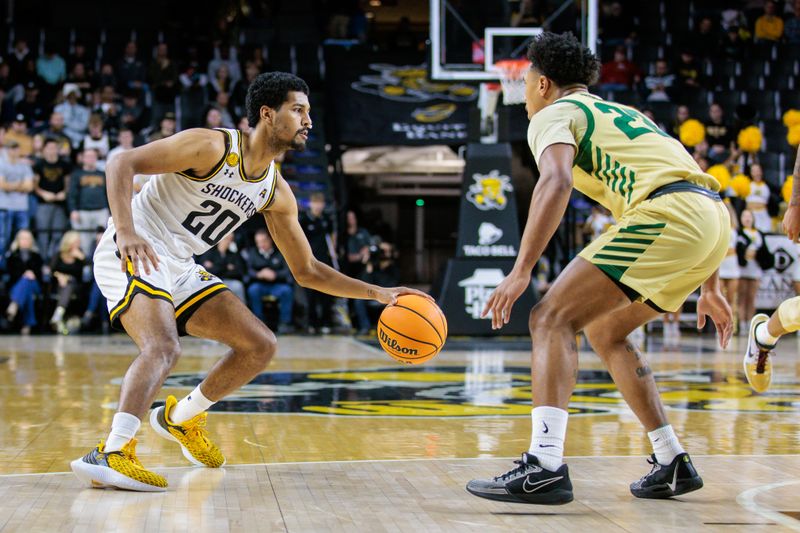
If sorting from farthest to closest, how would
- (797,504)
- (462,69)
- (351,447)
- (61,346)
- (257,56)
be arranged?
(257,56), (462,69), (61,346), (351,447), (797,504)

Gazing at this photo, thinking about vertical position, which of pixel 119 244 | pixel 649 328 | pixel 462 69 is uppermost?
pixel 462 69

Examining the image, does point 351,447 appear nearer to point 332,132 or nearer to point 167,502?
point 167,502

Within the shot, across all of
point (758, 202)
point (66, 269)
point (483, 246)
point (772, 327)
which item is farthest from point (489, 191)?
point (772, 327)

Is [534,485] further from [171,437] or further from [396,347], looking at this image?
[171,437]

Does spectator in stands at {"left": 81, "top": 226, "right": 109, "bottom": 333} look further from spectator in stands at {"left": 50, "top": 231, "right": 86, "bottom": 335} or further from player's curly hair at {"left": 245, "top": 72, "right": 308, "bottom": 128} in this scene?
player's curly hair at {"left": 245, "top": 72, "right": 308, "bottom": 128}

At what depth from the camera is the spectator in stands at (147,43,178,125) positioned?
18391mm

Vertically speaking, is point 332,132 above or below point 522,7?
below

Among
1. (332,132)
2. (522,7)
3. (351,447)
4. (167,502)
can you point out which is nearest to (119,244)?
(167,502)

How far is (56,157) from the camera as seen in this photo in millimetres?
15242

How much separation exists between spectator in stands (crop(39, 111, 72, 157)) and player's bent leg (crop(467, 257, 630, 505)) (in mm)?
12711

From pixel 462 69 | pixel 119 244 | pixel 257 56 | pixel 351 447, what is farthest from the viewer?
pixel 257 56

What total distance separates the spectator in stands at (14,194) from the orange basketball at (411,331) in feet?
36.6

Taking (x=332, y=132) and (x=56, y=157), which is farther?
(x=332, y=132)

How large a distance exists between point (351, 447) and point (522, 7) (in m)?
9.87
